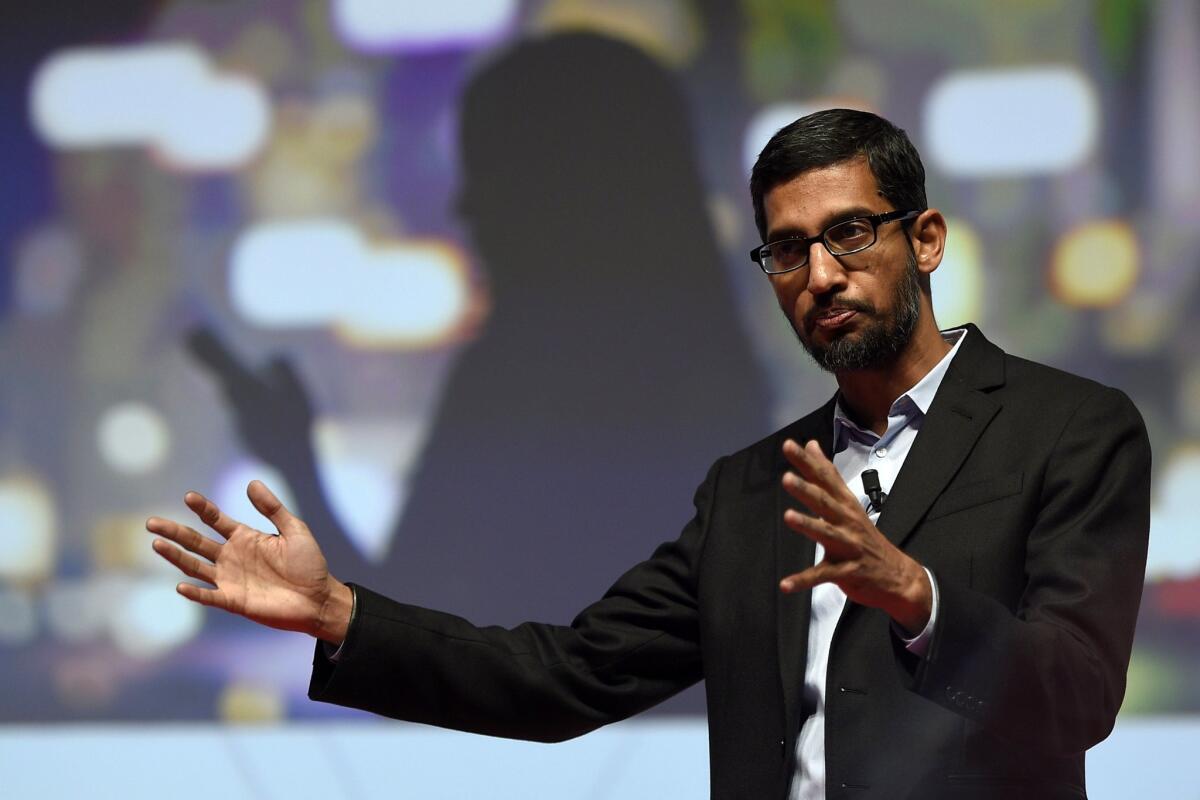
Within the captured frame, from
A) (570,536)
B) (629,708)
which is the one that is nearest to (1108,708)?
(629,708)

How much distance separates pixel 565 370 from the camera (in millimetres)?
3018

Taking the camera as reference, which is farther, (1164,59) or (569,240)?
(569,240)

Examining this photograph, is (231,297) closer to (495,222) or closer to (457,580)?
(495,222)

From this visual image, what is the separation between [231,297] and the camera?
10.2 feet

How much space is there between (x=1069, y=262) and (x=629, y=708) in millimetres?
1319

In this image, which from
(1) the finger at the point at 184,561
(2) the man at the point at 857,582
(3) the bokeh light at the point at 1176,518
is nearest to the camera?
(2) the man at the point at 857,582

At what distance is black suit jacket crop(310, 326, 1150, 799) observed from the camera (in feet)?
5.53

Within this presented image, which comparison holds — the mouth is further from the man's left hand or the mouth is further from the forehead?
the man's left hand

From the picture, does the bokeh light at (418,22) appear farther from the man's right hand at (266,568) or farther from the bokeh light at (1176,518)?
the bokeh light at (1176,518)

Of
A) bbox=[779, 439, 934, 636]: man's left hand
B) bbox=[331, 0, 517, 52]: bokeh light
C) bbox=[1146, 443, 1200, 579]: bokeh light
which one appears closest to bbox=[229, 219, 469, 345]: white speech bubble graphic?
bbox=[331, 0, 517, 52]: bokeh light

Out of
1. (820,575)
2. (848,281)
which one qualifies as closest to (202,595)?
(820,575)

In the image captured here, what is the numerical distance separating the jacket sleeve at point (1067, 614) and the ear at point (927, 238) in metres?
0.34

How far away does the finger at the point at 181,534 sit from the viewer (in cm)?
186

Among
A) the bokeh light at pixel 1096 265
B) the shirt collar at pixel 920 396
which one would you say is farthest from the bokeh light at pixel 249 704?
the bokeh light at pixel 1096 265
